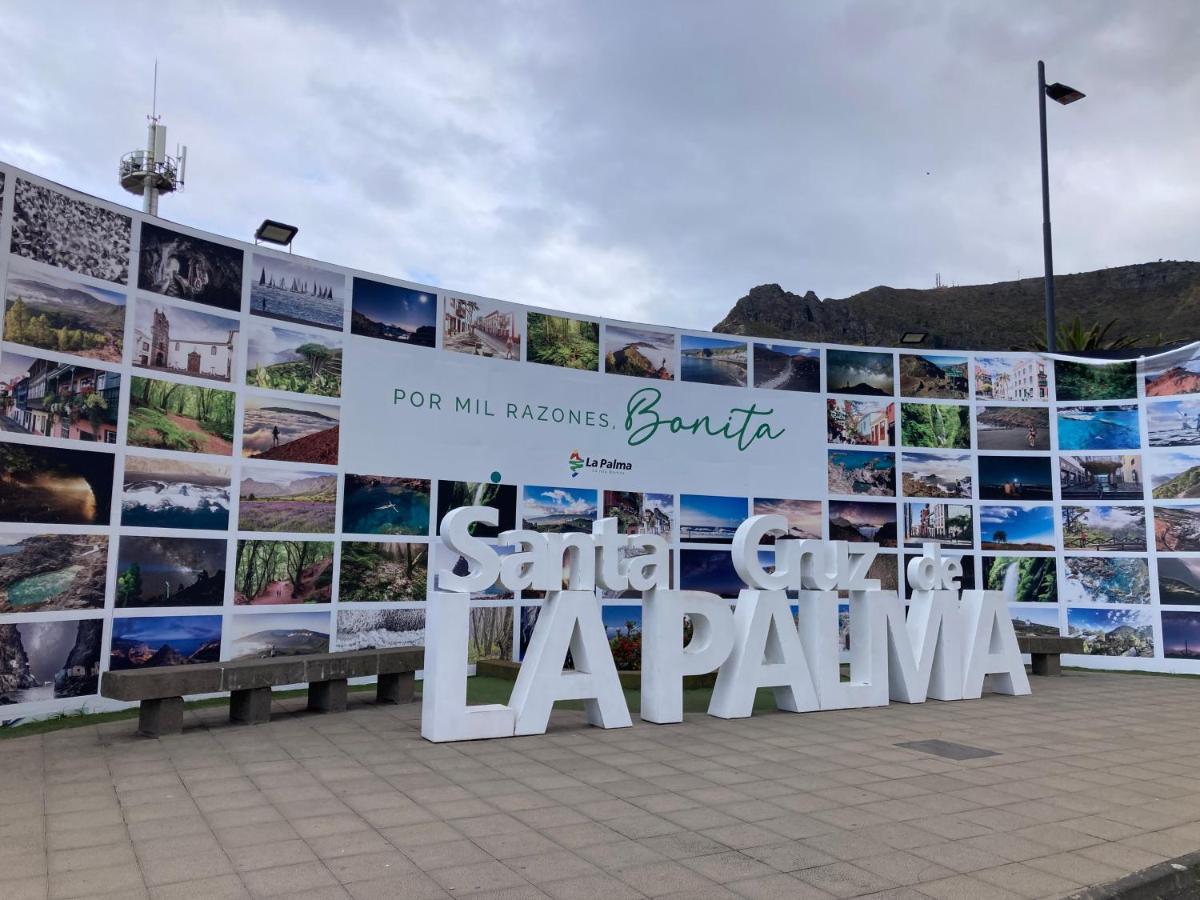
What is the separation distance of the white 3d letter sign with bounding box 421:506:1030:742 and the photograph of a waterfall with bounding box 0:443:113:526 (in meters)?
3.65

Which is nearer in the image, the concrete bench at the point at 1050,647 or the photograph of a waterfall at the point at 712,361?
the concrete bench at the point at 1050,647

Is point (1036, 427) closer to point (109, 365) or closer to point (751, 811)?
point (751, 811)

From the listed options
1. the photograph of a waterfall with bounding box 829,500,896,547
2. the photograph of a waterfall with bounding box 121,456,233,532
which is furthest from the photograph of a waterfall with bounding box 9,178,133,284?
the photograph of a waterfall with bounding box 829,500,896,547

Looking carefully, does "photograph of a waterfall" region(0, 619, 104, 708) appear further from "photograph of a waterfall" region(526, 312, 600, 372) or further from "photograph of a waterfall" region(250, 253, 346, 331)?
"photograph of a waterfall" region(526, 312, 600, 372)

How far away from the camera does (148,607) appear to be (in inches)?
362

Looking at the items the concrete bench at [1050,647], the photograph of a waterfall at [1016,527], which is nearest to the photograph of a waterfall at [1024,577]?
the photograph of a waterfall at [1016,527]

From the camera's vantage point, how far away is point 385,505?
11.2m

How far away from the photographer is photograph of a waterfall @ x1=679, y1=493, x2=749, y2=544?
13797 millimetres

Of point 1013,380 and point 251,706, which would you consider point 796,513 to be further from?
point 251,706

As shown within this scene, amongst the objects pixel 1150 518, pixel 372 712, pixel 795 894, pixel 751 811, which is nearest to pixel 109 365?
pixel 372 712

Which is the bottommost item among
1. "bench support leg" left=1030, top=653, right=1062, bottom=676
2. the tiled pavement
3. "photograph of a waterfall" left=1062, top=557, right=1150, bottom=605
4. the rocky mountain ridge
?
"bench support leg" left=1030, top=653, right=1062, bottom=676

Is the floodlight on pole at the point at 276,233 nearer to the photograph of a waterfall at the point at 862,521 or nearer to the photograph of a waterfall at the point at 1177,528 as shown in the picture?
the photograph of a waterfall at the point at 862,521

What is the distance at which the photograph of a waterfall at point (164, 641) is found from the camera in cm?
898

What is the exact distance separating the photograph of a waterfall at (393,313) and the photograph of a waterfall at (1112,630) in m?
11.5
